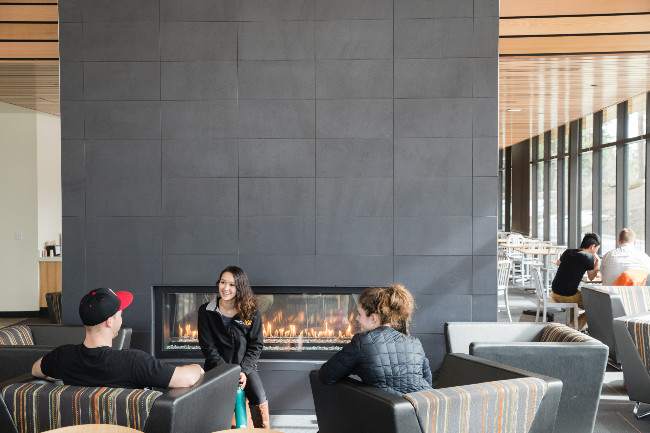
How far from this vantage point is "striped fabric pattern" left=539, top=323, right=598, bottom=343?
4.30 m

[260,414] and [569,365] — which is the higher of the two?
[569,365]

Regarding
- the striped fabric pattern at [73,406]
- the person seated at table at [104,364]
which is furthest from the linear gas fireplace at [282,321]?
the striped fabric pattern at [73,406]

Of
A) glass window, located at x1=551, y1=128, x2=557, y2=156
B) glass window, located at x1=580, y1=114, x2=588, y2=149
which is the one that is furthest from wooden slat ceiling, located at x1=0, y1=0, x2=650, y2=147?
glass window, located at x1=551, y1=128, x2=557, y2=156

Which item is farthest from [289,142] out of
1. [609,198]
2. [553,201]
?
[553,201]

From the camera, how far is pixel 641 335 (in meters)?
4.81

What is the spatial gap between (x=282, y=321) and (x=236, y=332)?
3.07 feet

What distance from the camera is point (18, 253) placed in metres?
10.1

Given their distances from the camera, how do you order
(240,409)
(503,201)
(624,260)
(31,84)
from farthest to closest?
1. (503,201)
2. (31,84)
3. (624,260)
4. (240,409)

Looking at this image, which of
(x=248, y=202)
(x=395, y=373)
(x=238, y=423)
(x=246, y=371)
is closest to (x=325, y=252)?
(x=248, y=202)

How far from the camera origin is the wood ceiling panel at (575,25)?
6.35 m

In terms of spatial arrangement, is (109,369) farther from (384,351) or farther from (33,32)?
(33,32)

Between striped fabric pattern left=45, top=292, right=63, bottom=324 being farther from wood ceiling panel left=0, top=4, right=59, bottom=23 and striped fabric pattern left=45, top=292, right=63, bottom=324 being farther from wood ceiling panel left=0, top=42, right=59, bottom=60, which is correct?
wood ceiling panel left=0, top=4, right=59, bottom=23

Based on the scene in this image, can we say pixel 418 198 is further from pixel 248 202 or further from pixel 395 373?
pixel 395 373

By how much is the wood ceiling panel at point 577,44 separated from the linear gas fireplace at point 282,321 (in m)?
3.10
